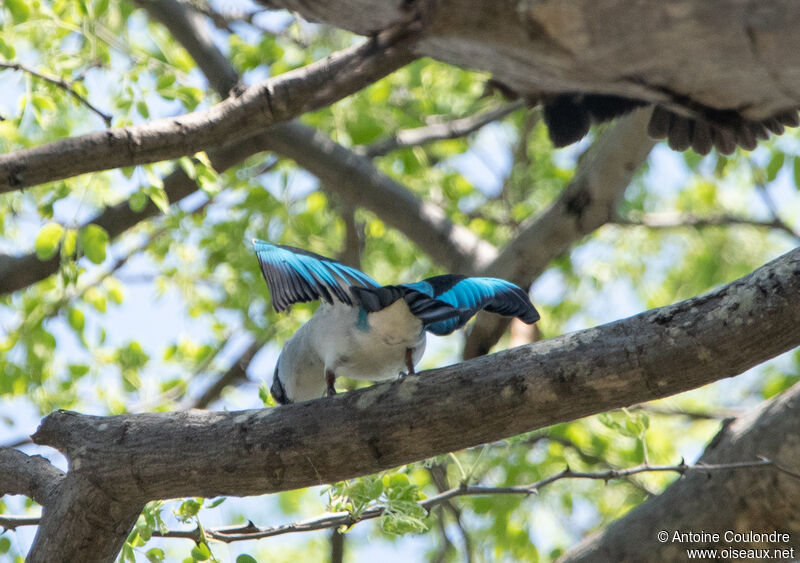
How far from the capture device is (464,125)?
16.4ft

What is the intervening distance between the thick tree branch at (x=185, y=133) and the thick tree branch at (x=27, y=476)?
78 centimetres

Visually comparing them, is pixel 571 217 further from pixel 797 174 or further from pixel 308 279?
pixel 308 279

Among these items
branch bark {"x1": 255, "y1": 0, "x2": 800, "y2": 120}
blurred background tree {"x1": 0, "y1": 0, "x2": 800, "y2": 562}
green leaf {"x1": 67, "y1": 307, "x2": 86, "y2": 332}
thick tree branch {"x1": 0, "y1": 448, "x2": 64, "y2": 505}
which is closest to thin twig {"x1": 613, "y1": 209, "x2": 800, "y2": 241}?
blurred background tree {"x1": 0, "y1": 0, "x2": 800, "y2": 562}

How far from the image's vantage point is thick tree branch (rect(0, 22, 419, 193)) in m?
2.32

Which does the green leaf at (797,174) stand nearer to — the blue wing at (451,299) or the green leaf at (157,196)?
the blue wing at (451,299)

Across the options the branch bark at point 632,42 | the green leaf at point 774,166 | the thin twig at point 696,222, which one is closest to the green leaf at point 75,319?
the thin twig at point 696,222

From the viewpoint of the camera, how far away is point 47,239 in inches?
135

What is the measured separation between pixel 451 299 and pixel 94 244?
1736mm

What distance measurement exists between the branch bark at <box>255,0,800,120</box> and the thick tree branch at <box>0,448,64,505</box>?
59.6 inches

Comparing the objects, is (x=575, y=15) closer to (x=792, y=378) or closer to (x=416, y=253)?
(x=792, y=378)

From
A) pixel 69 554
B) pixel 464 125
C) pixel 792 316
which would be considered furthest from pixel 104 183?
pixel 792 316

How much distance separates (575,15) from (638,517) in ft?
7.48

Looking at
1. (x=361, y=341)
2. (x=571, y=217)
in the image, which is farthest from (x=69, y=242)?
(x=571, y=217)

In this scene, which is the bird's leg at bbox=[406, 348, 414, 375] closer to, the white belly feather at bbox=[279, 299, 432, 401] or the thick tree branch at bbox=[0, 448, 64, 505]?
the white belly feather at bbox=[279, 299, 432, 401]
